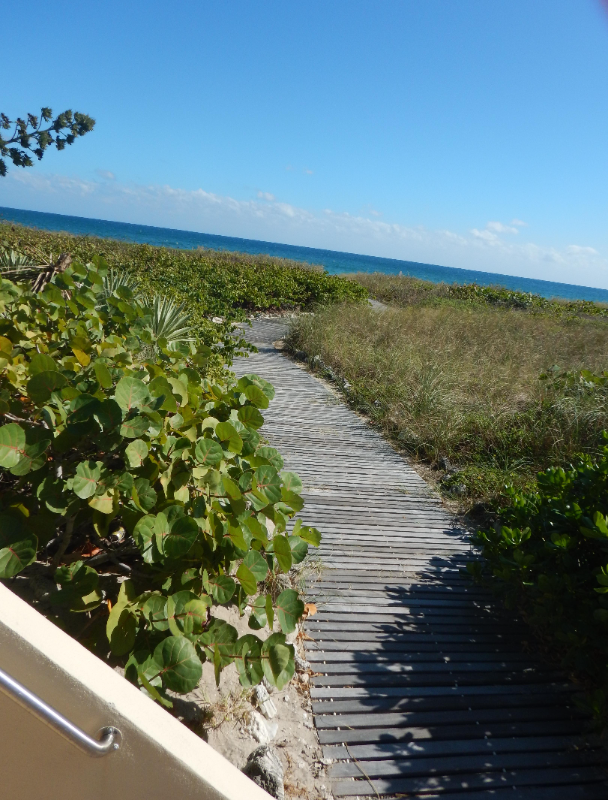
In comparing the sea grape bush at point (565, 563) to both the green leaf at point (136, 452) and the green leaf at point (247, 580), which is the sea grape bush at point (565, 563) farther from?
the green leaf at point (136, 452)

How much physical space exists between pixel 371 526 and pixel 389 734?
1955 millimetres

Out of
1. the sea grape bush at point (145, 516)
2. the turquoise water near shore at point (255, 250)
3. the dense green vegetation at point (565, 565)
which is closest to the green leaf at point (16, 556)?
the sea grape bush at point (145, 516)

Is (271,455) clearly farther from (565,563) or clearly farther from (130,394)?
(565,563)

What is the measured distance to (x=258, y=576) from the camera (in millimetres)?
1829

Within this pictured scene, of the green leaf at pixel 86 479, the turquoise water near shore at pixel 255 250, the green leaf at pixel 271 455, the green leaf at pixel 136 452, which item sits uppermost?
the turquoise water near shore at pixel 255 250

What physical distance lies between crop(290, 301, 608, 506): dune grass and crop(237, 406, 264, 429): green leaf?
290cm

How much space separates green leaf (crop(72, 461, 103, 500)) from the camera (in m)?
1.60

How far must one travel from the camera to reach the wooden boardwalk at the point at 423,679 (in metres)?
2.20

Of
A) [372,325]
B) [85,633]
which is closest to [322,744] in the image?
[85,633]

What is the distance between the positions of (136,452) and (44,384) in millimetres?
387

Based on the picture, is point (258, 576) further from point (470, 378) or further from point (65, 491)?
point (470, 378)

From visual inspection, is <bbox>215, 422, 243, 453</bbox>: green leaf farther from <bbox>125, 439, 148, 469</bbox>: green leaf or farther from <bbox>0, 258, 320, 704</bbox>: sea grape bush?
<bbox>125, 439, 148, 469</bbox>: green leaf

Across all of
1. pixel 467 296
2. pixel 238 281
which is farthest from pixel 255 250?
pixel 238 281

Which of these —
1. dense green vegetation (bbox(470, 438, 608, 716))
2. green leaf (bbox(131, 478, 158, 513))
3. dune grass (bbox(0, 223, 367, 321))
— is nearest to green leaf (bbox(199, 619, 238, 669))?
green leaf (bbox(131, 478, 158, 513))
